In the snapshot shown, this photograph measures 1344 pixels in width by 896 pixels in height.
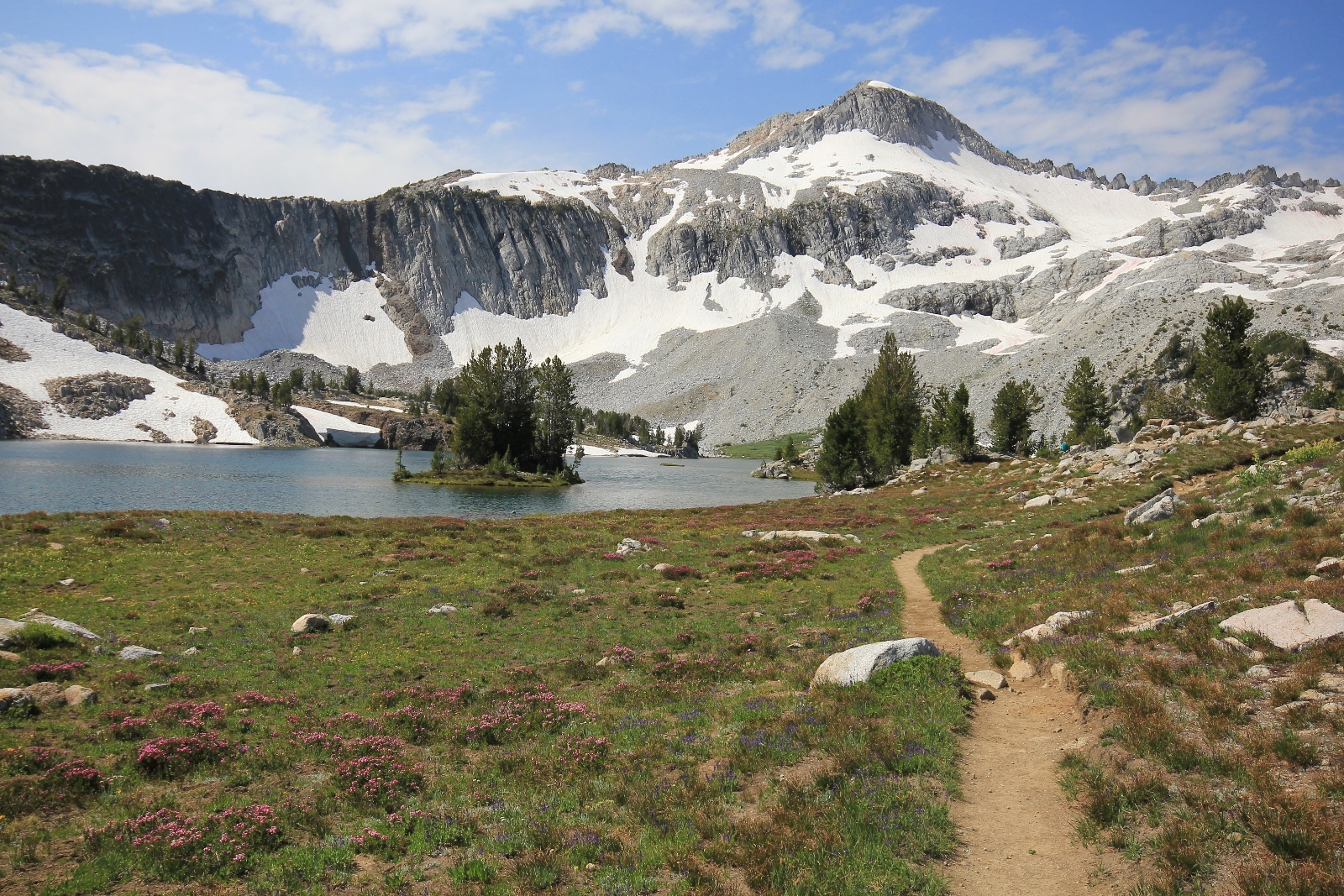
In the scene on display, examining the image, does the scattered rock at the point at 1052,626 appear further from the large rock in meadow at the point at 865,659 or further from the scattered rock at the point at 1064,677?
the large rock in meadow at the point at 865,659

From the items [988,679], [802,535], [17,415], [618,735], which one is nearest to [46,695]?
[618,735]

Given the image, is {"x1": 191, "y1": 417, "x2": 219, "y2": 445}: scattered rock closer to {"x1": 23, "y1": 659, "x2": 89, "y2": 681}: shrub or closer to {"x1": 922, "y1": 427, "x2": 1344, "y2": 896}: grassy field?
{"x1": 23, "y1": 659, "x2": 89, "y2": 681}: shrub

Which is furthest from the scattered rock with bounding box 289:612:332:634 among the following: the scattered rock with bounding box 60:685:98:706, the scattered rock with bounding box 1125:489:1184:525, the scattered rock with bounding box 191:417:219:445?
the scattered rock with bounding box 191:417:219:445

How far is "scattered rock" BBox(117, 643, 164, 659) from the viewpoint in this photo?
16672 mm

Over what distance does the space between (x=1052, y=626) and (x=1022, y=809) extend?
25.9ft

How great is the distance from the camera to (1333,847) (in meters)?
6.94

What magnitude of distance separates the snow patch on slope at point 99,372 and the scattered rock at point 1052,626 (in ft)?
654

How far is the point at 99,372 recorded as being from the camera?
180875 mm

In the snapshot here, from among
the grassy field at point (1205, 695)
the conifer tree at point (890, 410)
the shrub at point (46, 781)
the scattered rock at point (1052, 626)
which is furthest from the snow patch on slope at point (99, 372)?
the grassy field at point (1205, 695)

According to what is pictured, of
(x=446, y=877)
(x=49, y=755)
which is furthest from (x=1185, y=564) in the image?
(x=49, y=755)

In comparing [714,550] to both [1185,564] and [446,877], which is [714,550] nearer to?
[1185,564]

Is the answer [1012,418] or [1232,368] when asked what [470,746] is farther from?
[1012,418]

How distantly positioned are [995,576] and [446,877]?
72.1ft

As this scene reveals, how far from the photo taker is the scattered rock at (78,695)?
44.4 ft
